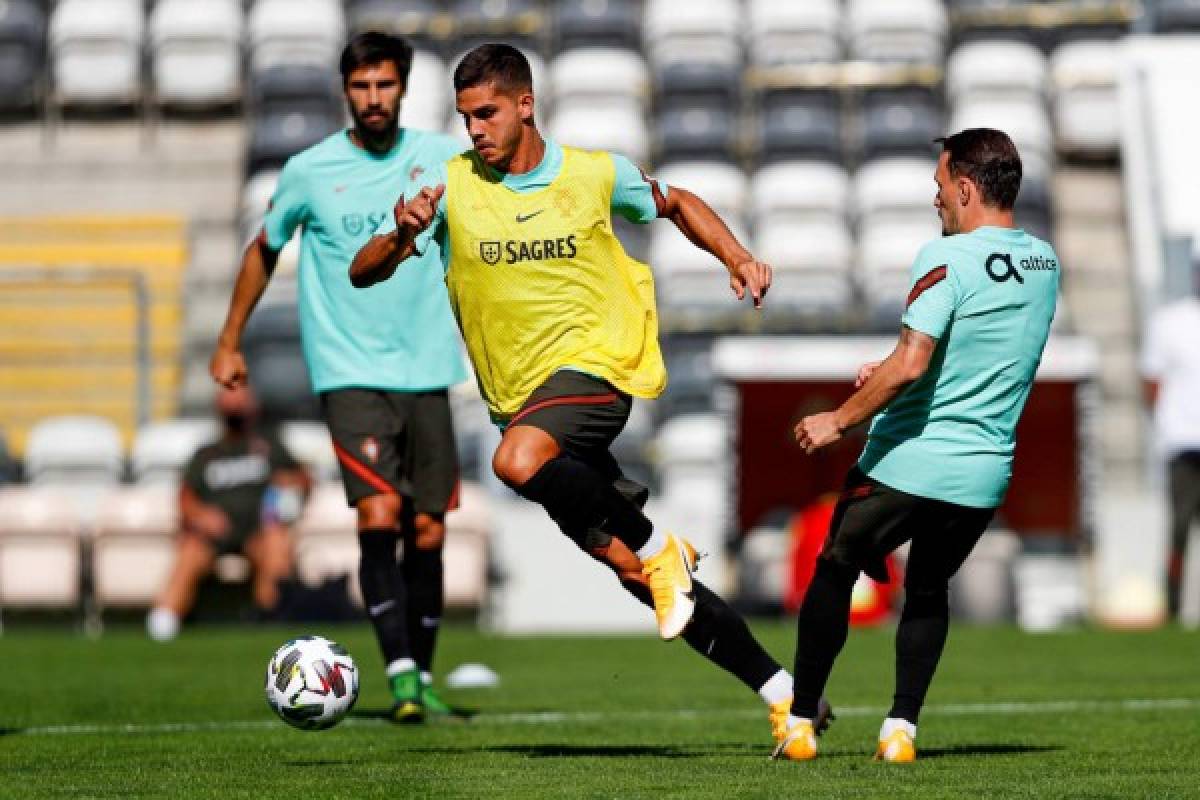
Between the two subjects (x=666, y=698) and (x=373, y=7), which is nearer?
(x=666, y=698)

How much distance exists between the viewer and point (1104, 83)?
68.3 ft

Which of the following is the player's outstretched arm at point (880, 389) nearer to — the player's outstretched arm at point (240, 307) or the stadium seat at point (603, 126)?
the player's outstretched arm at point (240, 307)

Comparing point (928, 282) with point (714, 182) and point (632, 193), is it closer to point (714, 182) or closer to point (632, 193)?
point (632, 193)

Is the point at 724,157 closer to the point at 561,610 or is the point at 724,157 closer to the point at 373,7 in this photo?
the point at 373,7

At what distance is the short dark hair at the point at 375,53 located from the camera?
7.84 meters

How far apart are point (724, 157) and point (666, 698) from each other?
12207mm

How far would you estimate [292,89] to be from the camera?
69.4 feet

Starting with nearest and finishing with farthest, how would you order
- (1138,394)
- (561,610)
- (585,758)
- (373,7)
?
(585,758) → (561,610) → (1138,394) → (373,7)

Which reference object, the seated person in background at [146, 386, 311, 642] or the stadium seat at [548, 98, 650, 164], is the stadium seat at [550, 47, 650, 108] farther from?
the seated person in background at [146, 386, 311, 642]

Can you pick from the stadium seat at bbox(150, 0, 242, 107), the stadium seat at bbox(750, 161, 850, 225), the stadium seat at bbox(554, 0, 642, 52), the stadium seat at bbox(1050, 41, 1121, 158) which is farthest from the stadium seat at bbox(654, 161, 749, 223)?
the stadium seat at bbox(150, 0, 242, 107)

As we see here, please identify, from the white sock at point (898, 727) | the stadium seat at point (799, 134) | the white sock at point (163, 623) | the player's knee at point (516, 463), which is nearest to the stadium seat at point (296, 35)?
the stadium seat at point (799, 134)

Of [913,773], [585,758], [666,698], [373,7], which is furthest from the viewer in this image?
[373,7]

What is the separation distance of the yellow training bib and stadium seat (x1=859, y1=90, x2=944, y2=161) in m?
14.3

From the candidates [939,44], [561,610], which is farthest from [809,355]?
[939,44]
